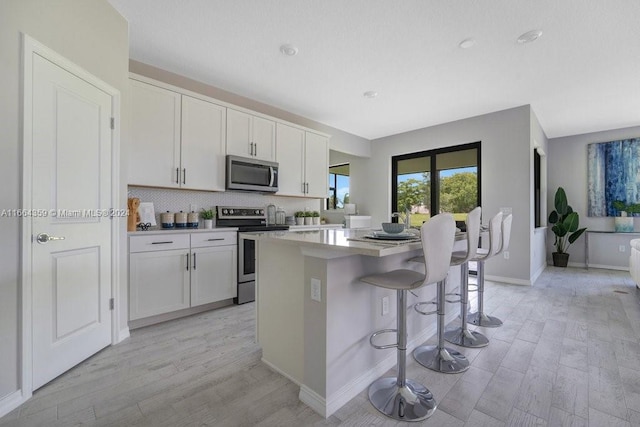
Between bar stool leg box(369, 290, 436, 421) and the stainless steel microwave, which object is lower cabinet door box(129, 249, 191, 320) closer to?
the stainless steel microwave

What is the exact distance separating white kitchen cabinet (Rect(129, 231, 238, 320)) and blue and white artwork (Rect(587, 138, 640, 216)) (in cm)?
675

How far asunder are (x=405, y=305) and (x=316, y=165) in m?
3.34

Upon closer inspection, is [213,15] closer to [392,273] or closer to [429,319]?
[392,273]

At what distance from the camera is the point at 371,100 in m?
4.00

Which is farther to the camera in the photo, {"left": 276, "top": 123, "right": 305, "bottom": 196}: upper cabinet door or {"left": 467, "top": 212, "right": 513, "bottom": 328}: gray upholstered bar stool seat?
{"left": 276, "top": 123, "right": 305, "bottom": 196}: upper cabinet door

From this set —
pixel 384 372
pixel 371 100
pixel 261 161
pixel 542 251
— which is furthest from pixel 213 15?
pixel 542 251

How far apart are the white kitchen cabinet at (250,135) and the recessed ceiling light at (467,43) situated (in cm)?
237

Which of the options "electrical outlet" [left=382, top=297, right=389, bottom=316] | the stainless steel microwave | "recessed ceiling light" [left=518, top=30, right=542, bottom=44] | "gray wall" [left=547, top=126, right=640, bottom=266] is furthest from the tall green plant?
the stainless steel microwave

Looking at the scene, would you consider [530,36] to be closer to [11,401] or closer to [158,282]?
[158,282]

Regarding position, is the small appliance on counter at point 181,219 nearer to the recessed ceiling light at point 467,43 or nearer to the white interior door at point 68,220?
the white interior door at point 68,220

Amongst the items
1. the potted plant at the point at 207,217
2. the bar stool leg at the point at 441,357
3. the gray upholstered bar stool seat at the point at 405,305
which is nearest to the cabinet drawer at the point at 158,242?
the potted plant at the point at 207,217

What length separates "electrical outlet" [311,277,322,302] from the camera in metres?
1.53

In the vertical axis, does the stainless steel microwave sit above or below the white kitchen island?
above

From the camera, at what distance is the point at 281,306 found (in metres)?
1.89
